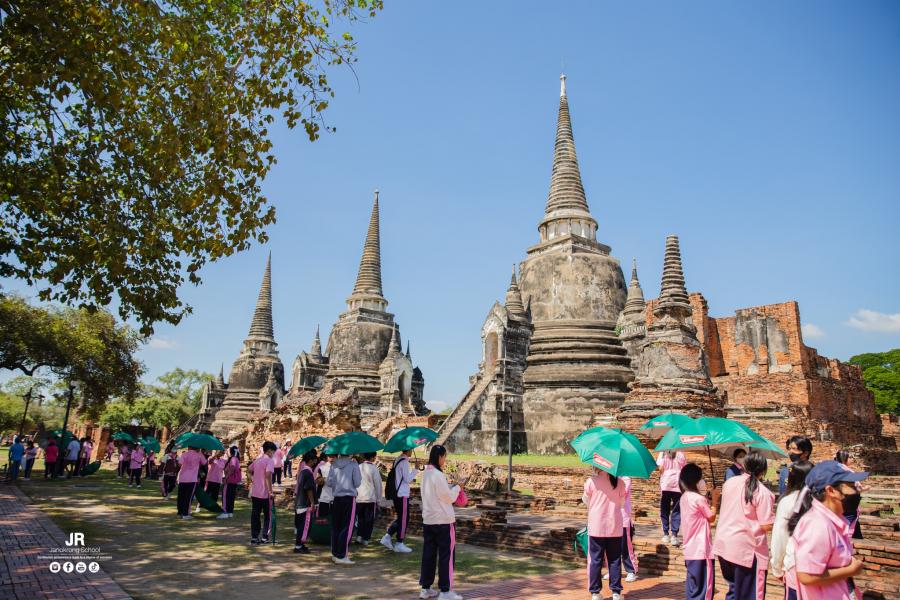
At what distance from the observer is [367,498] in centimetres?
954

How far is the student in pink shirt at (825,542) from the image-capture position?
11.4ft

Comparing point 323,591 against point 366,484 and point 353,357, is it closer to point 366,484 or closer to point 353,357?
point 366,484

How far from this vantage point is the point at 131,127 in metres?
9.15

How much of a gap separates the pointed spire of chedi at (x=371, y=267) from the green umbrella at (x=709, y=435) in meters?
31.1

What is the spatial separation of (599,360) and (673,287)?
18.4 feet

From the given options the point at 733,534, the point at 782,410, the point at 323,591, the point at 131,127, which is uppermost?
the point at 131,127

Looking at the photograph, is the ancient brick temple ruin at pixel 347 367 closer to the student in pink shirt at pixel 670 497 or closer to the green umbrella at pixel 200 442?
the green umbrella at pixel 200 442

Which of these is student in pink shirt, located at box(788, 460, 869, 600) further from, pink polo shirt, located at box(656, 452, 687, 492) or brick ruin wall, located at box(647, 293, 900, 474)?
brick ruin wall, located at box(647, 293, 900, 474)

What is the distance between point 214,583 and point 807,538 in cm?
580

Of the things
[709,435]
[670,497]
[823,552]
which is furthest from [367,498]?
[823,552]

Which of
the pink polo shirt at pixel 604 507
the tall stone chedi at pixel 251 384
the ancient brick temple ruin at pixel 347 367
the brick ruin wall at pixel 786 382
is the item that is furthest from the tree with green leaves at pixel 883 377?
the pink polo shirt at pixel 604 507

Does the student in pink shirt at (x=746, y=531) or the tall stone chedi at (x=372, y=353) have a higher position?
the tall stone chedi at (x=372, y=353)

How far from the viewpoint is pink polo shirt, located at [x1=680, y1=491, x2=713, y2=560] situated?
540 cm

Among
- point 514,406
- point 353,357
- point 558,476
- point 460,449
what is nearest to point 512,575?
point 558,476
